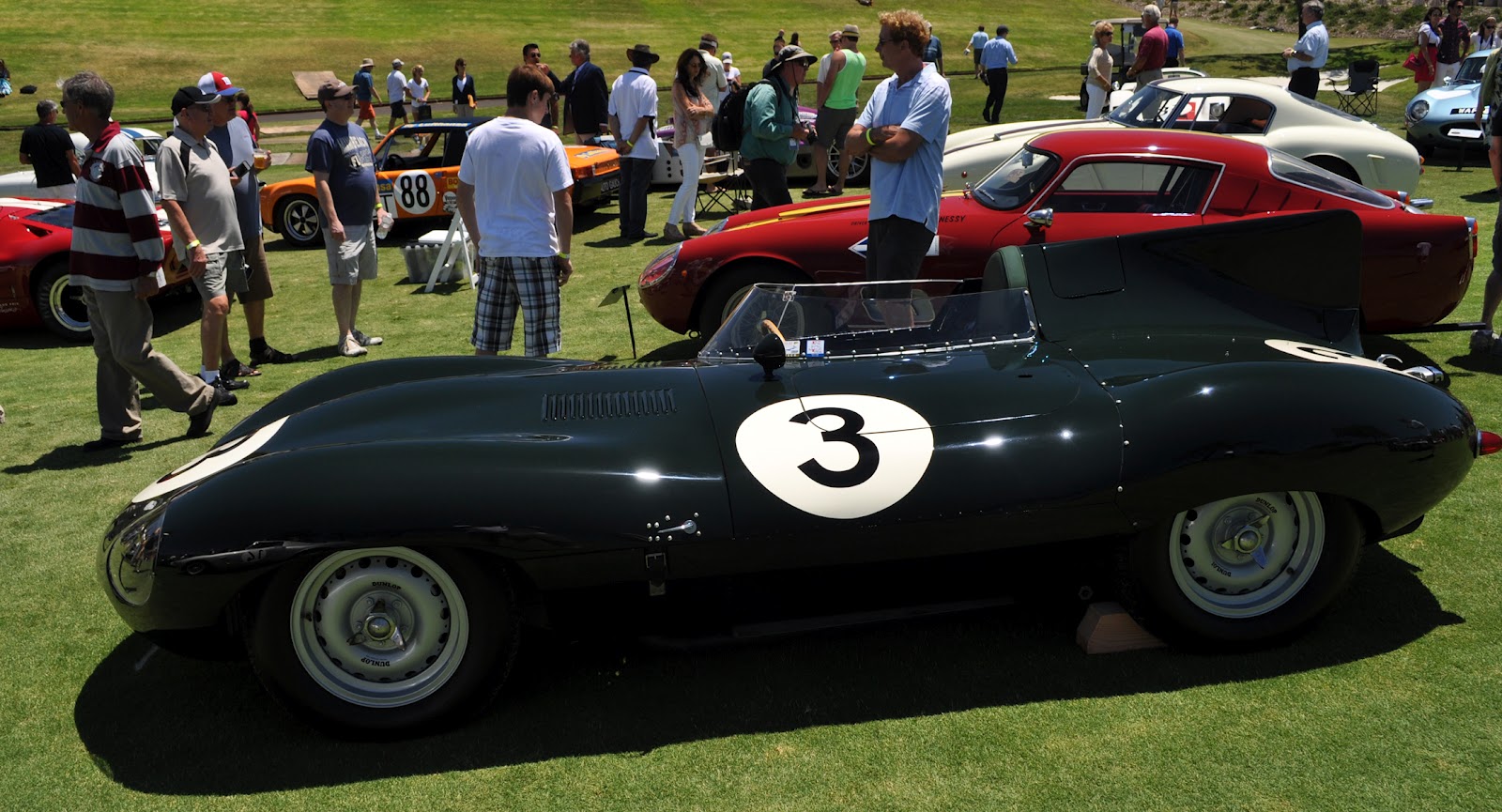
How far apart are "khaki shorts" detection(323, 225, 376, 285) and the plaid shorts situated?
249 cm

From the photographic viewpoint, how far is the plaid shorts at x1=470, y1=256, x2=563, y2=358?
19.0ft

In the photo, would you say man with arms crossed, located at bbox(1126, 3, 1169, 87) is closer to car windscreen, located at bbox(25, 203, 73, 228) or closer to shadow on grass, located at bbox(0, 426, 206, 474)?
car windscreen, located at bbox(25, 203, 73, 228)

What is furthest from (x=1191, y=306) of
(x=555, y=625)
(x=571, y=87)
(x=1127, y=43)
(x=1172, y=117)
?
(x=1127, y=43)

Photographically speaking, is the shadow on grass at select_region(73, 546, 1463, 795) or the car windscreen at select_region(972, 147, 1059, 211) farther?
the car windscreen at select_region(972, 147, 1059, 211)

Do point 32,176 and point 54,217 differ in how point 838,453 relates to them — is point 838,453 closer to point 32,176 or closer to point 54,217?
point 54,217

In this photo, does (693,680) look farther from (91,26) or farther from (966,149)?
(91,26)

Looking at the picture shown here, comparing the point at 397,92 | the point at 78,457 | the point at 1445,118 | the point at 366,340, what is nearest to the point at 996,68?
the point at 1445,118

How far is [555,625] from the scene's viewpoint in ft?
11.6

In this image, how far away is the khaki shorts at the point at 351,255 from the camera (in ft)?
26.1

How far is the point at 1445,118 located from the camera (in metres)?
14.3

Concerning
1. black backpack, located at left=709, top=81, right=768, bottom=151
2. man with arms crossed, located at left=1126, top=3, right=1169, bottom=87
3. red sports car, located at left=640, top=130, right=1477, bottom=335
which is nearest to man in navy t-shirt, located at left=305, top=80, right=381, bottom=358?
red sports car, located at left=640, top=130, right=1477, bottom=335

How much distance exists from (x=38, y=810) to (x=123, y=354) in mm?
3487

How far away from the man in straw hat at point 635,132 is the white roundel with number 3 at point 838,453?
7.98 metres

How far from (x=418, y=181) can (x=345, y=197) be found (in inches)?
169
